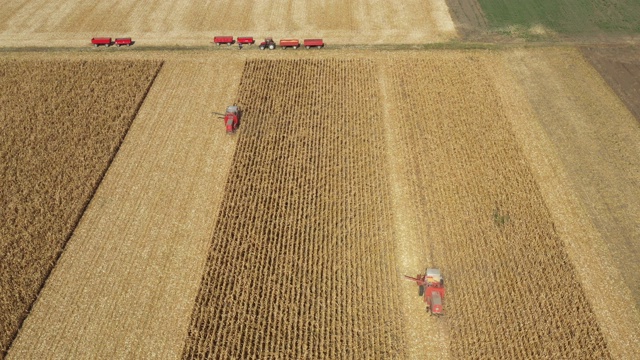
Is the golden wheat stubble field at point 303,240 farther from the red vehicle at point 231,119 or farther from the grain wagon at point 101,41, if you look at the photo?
the grain wagon at point 101,41

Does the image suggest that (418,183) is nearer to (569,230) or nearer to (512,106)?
(569,230)

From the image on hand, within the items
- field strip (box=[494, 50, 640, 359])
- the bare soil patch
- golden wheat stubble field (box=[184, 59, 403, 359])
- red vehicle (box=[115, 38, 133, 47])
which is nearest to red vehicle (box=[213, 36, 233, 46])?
golden wheat stubble field (box=[184, 59, 403, 359])

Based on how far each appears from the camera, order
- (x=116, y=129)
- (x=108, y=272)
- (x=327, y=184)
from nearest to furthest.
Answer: (x=108, y=272)
(x=327, y=184)
(x=116, y=129)

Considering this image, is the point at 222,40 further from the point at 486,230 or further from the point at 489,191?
the point at 486,230

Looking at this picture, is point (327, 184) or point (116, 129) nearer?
point (327, 184)

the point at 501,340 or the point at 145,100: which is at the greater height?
the point at 145,100

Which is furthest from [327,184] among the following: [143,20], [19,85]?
[143,20]

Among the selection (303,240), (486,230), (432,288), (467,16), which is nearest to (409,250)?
(432,288)
